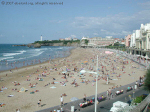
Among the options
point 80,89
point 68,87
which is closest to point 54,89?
point 68,87

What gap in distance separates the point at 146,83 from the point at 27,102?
8917 mm

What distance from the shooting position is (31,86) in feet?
53.0

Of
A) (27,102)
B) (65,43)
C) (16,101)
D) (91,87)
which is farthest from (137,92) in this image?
(65,43)

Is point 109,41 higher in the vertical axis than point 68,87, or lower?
higher

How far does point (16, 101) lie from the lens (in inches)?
483

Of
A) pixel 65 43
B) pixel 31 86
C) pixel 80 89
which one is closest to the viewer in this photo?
pixel 80 89

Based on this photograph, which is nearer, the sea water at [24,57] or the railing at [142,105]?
the railing at [142,105]

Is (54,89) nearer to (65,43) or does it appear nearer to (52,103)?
(52,103)

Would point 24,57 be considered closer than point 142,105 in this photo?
No

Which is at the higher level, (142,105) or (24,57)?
(142,105)

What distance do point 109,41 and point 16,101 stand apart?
120 meters

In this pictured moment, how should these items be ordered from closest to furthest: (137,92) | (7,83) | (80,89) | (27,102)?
(27,102)
(137,92)
(80,89)
(7,83)

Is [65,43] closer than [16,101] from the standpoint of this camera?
No

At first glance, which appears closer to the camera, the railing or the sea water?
the railing
